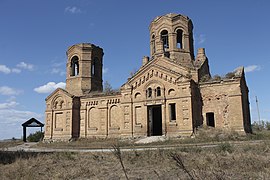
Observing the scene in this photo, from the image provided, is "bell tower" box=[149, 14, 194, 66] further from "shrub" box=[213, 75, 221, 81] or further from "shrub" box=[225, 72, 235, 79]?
"shrub" box=[225, 72, 235, 79]

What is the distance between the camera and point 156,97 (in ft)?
85.7

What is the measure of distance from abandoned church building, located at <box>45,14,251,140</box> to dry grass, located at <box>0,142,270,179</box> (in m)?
11.9

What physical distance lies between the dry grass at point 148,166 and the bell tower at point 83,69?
20.2 m

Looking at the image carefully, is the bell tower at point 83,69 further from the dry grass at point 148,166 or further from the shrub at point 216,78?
the dry grass at point 148,166

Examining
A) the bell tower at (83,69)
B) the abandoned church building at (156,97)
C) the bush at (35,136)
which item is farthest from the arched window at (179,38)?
the bush at (35,136)

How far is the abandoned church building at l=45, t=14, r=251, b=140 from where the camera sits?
24344 millimetres

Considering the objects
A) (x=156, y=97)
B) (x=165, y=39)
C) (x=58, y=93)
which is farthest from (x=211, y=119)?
(x=58, y=93)

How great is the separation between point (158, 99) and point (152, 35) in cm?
906

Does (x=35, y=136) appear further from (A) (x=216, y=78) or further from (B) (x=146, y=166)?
(B) (x=146, y=166)

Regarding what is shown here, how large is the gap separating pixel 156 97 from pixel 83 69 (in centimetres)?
1147

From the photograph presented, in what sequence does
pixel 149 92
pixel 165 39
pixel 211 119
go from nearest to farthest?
1. pixel 211 119
2. pixel 149 92
3. pixel 165 39

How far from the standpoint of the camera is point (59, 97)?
1266 inches

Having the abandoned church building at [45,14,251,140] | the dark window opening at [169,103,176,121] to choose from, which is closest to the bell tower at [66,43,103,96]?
the abandoned church building at [45,14,251,140]

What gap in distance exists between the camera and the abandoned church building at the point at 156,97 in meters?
24.3
